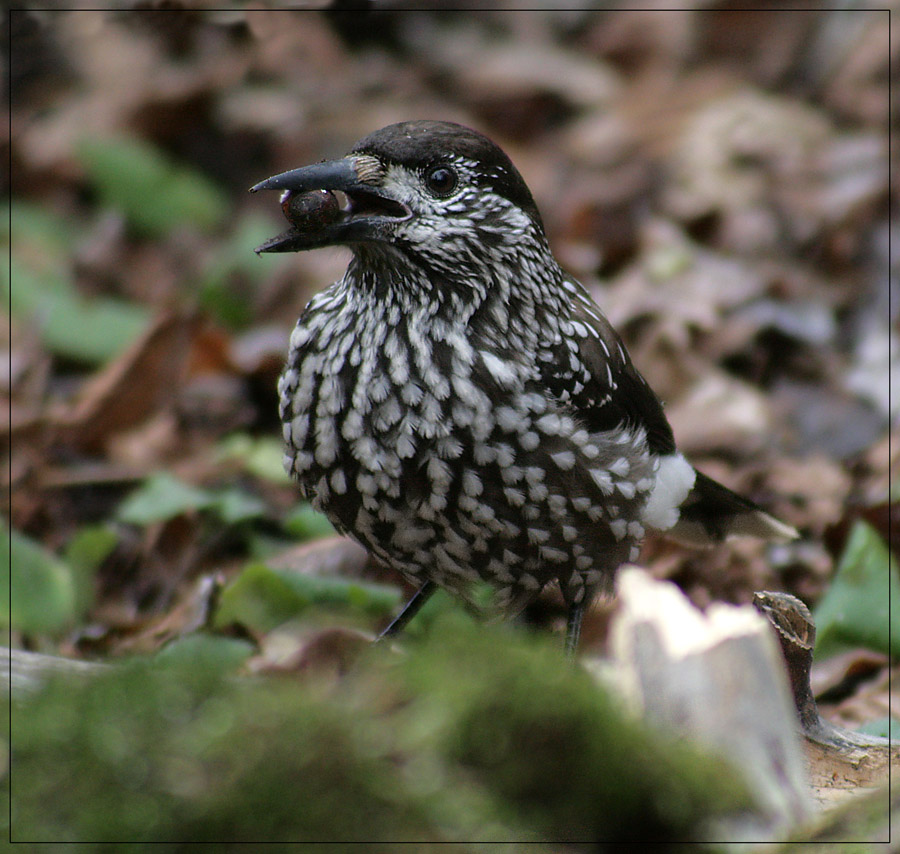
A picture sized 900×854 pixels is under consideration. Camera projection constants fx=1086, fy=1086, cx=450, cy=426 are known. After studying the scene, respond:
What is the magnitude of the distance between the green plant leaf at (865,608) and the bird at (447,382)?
84 cm

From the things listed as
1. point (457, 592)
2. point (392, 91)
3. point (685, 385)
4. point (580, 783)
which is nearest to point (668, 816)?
point (580, 783)

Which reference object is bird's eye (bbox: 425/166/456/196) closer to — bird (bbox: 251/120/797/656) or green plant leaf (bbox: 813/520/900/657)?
bird (bbox: 251/120/797/656)

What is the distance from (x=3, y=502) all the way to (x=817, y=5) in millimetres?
6675

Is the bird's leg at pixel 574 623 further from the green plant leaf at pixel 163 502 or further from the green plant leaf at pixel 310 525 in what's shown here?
the green plant leaf at pixel 163 502

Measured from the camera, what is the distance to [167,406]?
5473mm

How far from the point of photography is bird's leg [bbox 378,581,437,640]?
153 inches

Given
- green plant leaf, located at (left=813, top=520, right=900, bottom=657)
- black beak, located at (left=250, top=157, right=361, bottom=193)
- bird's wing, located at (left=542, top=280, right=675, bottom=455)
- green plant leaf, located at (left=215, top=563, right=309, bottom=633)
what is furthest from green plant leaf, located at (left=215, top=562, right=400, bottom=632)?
green plant leaf, located at (left=813, top=520, right=900, bottom=657)

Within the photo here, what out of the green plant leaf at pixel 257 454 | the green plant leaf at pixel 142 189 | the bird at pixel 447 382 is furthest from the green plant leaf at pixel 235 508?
the green plant leaf at pixel 142 189

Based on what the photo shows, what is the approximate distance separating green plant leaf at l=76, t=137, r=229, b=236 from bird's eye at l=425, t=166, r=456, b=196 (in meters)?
4.80

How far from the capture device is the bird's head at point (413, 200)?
3.04 metres

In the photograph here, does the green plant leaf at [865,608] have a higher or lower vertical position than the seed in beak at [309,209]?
lower

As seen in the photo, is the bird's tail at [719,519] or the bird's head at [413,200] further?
the bird's tail at [719,519]

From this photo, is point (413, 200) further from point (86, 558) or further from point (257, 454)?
point (257, 454)

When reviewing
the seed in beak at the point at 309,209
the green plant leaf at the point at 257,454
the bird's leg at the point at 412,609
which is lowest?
the green plant leaf at the point at 257,454
